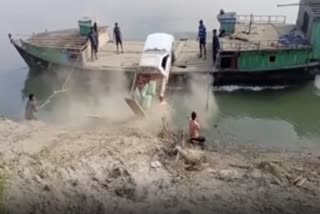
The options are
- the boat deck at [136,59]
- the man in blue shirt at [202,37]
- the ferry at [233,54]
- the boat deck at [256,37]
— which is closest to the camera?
the ferry at [233,54]

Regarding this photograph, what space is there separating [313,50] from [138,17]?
551 inches

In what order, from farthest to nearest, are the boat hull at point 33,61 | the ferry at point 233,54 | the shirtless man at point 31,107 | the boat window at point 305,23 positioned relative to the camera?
the boat hull at point 33,61 < the boat window at point 305,23 < the ferry at point 233,54 < the shirtless man at point 31,107

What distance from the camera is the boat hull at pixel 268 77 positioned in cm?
2062

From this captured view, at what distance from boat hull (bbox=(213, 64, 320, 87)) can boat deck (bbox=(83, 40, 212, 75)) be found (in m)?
0.83

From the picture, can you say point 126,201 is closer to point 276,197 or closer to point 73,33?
point 276,197

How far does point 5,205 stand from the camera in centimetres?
898

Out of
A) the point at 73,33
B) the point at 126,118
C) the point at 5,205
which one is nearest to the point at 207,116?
the point at 126,118

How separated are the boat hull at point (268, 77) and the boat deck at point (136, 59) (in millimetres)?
833

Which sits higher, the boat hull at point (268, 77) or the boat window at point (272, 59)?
the boat window at point (272, 59)

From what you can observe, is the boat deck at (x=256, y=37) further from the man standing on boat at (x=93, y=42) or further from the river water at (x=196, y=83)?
the man standing on boat at (x=93, y=42)

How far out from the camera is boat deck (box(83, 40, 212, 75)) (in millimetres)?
20594

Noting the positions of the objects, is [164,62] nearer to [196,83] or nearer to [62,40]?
[196,83]

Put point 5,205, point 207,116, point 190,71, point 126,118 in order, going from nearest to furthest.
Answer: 1. point 5,205
2. point 126,118
3. point 207,116
4. point 190,71

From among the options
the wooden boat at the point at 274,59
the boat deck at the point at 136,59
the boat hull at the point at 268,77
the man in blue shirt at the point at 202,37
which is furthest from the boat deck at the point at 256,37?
the boat deck at the point at 136,59
